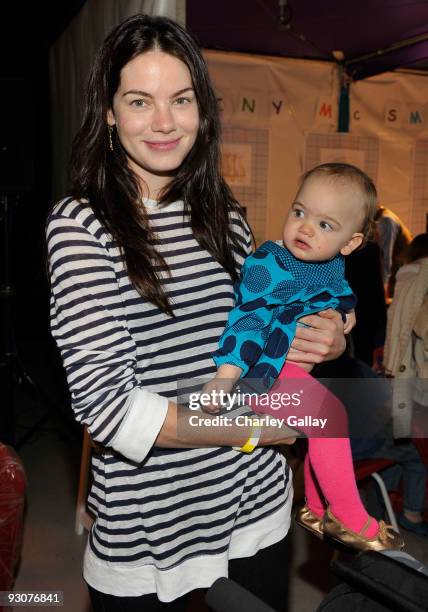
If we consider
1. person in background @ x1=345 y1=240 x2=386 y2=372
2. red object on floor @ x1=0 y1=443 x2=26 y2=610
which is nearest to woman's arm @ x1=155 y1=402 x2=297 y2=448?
red object on floor @ x1=0 y1=443 x2=26 y2=610

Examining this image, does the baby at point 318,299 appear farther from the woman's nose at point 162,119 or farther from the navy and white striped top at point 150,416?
the woman's nose at point 162,119

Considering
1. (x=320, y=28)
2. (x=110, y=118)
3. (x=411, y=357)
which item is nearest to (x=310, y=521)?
(x=110, y=118)

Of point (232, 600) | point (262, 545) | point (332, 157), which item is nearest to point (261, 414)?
point (262, 545)

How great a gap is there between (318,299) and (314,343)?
0.39ft

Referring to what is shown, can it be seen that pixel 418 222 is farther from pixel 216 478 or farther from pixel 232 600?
pixel 232 600

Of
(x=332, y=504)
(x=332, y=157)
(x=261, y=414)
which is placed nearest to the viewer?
(x=261, y=414)

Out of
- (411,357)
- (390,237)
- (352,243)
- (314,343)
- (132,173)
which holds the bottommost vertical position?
(411,357)

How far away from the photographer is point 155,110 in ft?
3.81

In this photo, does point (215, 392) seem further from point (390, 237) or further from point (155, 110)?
point (390, 237)

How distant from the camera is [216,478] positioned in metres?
1.22

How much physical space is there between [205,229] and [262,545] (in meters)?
0.66

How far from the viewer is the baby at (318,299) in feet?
4.31

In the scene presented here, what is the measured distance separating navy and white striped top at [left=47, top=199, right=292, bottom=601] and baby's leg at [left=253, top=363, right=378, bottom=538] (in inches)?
4.7

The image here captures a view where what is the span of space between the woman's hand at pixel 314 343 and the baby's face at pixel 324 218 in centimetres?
15
